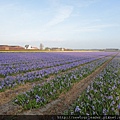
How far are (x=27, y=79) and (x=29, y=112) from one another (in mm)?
5019

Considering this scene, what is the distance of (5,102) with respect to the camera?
6.62 metres

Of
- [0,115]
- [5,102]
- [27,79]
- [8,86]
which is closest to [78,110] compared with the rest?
[0,115]

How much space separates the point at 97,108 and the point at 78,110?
2.20 ft

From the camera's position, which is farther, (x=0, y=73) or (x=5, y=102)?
(x=0, y=73)

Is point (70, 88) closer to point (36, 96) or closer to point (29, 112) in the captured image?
point (36, 96)

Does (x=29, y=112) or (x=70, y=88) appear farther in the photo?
(x=70, y=88)

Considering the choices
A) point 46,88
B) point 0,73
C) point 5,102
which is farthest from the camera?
point 0,73

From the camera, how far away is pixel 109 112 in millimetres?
4754

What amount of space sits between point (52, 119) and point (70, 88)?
3.96 metres

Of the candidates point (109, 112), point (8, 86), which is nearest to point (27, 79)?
point (8, 86)

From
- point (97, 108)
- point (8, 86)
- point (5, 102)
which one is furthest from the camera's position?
point (8, 86)

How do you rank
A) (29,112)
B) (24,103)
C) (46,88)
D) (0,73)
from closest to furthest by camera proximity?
1. (29,112)
2. (24,103)
3. (46,88)
4. (0,73)

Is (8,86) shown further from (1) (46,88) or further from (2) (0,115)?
(2) (0,115)

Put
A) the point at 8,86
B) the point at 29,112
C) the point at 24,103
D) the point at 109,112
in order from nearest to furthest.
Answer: the point at 109,112 → the point at 29,112 → the point at 24,103 → the point at 8,86
